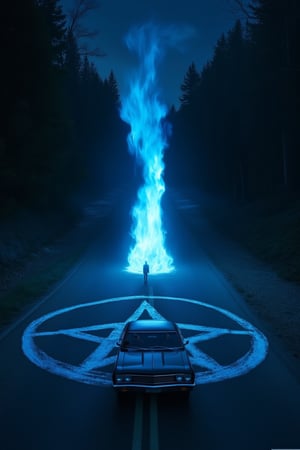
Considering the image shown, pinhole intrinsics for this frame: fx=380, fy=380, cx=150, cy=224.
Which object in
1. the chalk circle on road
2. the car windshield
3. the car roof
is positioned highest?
the car roof

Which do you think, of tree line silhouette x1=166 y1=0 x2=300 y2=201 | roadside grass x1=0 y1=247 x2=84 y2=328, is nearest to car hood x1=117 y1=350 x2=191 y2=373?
roadside grass x1=0 y1=247 x2=84 y2=328

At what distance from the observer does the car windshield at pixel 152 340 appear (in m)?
9.18

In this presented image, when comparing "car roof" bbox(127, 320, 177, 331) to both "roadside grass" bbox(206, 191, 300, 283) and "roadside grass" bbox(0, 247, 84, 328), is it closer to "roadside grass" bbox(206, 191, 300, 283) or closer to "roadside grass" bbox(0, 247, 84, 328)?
"roadside grass" bbox(0, 247, 84, 328)

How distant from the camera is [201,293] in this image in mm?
18062

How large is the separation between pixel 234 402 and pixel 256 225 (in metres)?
26.5

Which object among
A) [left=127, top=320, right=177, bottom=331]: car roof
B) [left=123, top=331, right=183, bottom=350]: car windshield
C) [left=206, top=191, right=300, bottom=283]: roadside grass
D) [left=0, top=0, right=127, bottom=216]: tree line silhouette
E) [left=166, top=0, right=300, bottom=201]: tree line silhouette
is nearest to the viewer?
[left=123, top=331, right=183, bottom=350]: car windshield

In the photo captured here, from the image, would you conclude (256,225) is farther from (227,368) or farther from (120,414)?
(120,414)

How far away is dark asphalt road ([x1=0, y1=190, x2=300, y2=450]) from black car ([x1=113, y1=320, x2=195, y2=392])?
52cm

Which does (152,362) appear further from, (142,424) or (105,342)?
(105,342)

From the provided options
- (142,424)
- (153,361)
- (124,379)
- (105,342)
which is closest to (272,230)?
(105,342)

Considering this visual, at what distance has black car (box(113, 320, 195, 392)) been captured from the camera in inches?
316

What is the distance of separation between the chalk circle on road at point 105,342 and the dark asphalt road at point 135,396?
3cm

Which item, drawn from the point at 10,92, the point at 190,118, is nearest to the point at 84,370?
the point at 10,92

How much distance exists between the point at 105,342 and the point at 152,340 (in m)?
3.16
